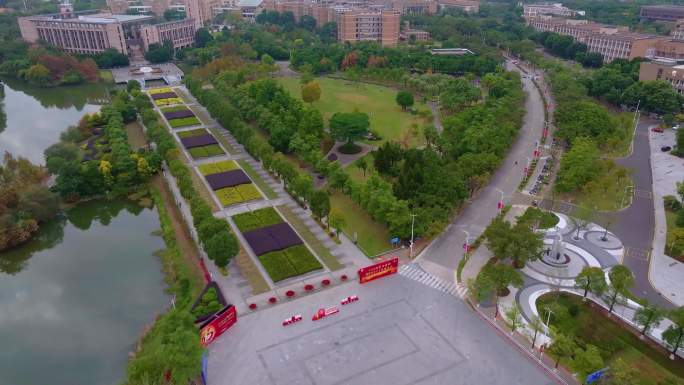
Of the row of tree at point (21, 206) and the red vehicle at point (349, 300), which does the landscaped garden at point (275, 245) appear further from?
the row of tree at point (21, 206)

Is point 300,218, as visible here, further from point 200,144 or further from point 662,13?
point 662,13

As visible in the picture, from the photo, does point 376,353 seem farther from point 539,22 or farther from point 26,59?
point 539,22

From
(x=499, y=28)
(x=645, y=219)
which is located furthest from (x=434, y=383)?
(x=499, y=28)

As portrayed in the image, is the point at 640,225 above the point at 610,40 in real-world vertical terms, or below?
below

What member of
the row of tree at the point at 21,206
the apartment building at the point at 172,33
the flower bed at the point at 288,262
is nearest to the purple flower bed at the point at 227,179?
the flower bed at the point at 288,262

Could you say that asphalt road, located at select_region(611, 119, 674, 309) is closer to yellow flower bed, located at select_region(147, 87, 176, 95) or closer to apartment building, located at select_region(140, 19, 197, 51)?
yellow flower bed, located at select_region(147, 87, 176, 95)

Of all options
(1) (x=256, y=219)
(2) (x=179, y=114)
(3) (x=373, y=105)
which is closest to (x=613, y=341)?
(1) (x=256, y=219)

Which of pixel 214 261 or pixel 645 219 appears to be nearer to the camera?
pixel 214 261
